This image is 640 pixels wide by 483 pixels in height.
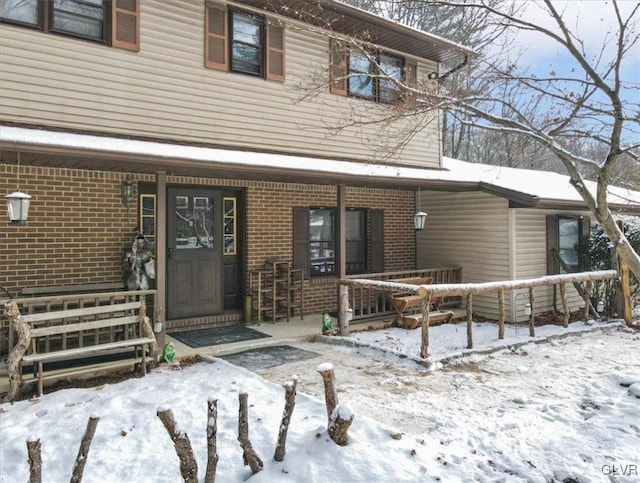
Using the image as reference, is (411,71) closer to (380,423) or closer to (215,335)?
(215,335)


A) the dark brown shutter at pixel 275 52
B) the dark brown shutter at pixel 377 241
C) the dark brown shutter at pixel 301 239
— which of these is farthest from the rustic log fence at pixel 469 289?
the dark brown shutter at pixel 275 52

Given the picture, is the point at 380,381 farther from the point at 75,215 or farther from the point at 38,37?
the point at 38,37

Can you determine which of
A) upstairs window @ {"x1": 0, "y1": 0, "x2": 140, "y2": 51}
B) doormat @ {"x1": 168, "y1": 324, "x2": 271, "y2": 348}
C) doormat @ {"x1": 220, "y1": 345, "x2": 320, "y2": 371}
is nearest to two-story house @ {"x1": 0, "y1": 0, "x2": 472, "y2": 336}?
upstairs window @ {"x1": 0, "y1": 0, "x2": 140, "y2": 51}

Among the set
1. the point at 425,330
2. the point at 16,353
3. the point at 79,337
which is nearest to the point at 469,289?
the point at 425,330

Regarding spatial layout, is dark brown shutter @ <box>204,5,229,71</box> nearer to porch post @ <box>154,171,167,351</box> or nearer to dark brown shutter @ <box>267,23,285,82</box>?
dark brown shutter @ <box>267,23,285,82</box>

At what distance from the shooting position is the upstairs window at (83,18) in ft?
20.2

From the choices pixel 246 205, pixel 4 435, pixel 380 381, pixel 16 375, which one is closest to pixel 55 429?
pixel 4 435

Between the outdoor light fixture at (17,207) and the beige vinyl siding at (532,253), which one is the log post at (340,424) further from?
the beige vinyl siding at (532,253)

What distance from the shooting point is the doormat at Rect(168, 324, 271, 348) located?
691cm

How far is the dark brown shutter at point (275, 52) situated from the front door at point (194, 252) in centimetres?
227

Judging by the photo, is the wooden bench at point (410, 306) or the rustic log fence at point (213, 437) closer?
the rustic log fence at point (213, 437)

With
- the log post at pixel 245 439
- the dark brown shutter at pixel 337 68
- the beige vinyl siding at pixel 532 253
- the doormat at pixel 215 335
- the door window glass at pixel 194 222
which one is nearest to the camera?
the log post at pixel 245 439

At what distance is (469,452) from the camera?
3758 mm

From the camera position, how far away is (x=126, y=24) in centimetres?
684
